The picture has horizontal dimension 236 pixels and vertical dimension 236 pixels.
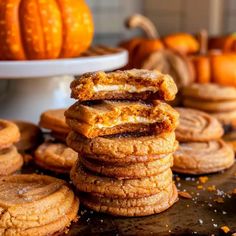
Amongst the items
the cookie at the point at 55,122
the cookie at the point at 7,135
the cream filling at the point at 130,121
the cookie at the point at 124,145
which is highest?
the cream filling at the point at 130,121

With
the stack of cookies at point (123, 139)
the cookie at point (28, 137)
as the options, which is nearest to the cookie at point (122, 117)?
the stack of cookies at point (123, 139)

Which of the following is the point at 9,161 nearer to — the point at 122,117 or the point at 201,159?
the point at 122,117

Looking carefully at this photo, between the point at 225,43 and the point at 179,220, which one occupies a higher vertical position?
the point at 179,220

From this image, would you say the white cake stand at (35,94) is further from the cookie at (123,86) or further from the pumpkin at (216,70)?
the pumpkin at (216,70)

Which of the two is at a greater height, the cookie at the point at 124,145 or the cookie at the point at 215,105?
the cookie at the point at 124,145

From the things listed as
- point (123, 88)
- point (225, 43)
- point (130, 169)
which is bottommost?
point (225, 43)

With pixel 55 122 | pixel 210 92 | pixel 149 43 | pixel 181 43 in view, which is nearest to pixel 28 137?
pixel 55 122

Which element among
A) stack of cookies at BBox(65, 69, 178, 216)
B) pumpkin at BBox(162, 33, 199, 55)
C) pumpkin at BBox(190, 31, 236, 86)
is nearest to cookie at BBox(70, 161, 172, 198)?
stack of cookies at BBox(65, 69, 178, 216)
